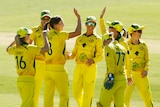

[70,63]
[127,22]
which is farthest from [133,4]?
[70,63]

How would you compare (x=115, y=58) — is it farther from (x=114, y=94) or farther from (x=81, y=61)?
(x=81, y=61)

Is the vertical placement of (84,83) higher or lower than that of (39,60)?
lower

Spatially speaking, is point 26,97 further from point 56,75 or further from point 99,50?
point 99,50

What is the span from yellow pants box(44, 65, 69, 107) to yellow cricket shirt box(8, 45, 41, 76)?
0.84 metres

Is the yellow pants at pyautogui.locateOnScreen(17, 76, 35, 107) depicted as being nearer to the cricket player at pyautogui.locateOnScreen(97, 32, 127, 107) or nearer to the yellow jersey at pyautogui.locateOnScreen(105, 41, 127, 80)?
the cricket player at pyautogui.locateOnScreen(97, 32, 127, 107)

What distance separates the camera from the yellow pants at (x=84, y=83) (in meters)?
13.0

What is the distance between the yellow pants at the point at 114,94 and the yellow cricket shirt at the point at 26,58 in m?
1.46

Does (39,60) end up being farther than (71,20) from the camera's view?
No

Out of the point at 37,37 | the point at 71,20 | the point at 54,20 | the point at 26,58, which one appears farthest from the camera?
the point at 71,20

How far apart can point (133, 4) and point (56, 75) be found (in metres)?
27.7

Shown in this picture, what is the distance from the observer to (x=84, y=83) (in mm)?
13086

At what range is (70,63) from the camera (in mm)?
21516

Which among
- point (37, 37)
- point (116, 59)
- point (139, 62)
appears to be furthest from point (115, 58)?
point (37, 37)

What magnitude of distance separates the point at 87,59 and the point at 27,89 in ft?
5.79
